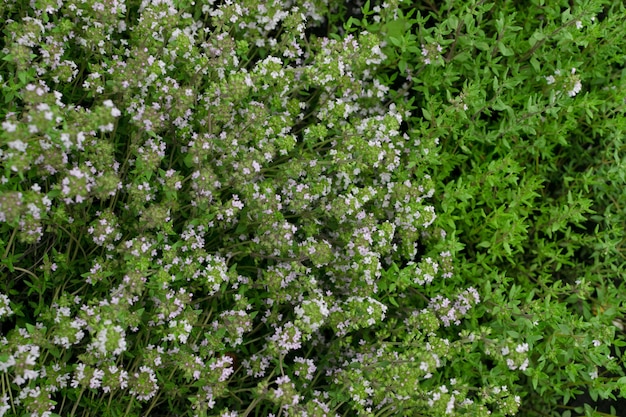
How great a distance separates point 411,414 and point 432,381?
17.1 inches

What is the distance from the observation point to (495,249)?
402cm

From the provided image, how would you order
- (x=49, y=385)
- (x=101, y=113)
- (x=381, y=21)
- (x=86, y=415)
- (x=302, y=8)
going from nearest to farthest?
(x=101, y=113), (x=49, y=385), (x=86, y=415), (x=302, y=8), (x=381, y=21)

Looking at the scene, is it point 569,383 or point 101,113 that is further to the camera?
point 569,383

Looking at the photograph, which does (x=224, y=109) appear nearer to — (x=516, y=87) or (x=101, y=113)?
(x=101, y=113)

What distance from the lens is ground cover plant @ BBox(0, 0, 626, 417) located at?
287 centimetres

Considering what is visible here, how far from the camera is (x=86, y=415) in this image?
10.1ft

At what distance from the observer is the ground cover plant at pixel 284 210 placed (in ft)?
9.40

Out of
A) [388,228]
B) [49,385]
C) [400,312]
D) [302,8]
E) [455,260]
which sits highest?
[302,8]

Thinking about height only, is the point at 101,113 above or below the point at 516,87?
below

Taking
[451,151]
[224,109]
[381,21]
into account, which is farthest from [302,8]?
[451,151]

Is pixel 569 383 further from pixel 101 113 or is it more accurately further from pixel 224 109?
pixel 101 113

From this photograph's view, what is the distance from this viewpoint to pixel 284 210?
3.62m

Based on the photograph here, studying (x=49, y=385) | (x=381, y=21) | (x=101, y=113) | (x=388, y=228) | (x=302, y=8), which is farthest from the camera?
(x=381, y=21)

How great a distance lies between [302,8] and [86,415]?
2.72m
